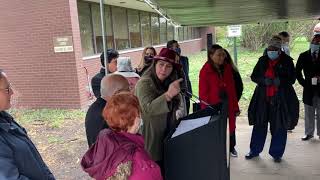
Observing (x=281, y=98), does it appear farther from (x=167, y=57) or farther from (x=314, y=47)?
(x=167, y=57)

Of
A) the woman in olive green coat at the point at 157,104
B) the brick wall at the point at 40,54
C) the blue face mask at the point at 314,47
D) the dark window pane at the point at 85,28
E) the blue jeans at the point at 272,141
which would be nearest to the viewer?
the woman in olive green coat at the point at 157,104

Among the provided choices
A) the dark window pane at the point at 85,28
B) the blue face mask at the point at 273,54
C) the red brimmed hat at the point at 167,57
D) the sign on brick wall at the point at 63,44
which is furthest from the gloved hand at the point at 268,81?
the dark window pane at the point at 85,28

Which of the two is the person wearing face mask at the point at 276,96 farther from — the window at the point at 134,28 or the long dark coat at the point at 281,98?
the window at the point at 134,28

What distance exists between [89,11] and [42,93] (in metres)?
2.97

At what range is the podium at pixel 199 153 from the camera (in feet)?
7.91

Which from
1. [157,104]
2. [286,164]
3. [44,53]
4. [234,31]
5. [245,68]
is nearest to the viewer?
[157,104]

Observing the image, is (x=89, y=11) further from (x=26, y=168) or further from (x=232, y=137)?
(x=26, y=168)

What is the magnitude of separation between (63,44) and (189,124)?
24.1 ft

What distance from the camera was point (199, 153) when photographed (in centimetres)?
243

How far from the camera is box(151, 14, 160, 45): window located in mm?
17938

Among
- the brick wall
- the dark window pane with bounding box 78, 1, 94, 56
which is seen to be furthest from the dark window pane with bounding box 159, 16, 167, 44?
the brick wall

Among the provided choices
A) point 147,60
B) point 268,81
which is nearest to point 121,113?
point 147,60

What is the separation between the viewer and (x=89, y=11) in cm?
1147

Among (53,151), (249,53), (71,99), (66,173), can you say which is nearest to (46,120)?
(71,99)
